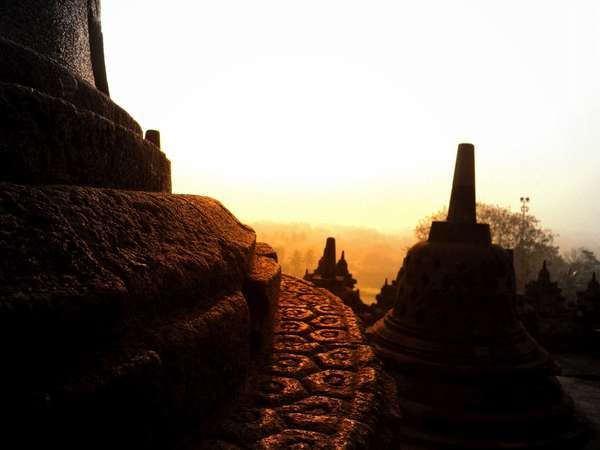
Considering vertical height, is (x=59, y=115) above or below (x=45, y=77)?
below

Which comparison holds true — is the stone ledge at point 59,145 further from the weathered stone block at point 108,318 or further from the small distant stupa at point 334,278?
the small distant stupa at point 334,278

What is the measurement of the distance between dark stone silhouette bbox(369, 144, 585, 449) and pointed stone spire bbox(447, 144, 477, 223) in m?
0.02

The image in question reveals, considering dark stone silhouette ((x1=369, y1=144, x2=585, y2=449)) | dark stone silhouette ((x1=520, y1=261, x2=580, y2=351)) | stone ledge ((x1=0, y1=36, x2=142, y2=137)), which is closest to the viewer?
stone ledge ((x1=0, y1=36, x2=142, y2=137))

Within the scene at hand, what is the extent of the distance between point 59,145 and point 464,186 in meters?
7.86

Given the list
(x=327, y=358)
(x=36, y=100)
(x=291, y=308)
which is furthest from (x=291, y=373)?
(x=36, y=100)

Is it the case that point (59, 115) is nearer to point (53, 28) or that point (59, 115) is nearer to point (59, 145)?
point (59, 145)

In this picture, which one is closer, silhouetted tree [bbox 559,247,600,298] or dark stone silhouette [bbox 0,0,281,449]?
dark stone silhouette [bbox 0,0,281,449]

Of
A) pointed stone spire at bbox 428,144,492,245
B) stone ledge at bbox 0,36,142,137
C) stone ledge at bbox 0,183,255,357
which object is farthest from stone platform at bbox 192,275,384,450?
pointed stone spire at bbox 428,144,492,245

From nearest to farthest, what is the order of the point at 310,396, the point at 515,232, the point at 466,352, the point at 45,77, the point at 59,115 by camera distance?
the point at 59,115 → the point at 45,77 → the point at 310,396 → the point at 466,352 → the point at 515,232

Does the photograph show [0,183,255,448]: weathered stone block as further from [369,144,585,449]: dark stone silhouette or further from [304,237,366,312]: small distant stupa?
[304,237,366,312]: small distant stupa

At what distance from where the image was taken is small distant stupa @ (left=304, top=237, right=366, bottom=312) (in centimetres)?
1394

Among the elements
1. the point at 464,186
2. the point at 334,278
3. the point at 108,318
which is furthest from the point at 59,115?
the point at 334,278

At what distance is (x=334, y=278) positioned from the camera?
14.7 meters

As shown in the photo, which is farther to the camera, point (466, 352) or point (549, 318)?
point (549, 318)
